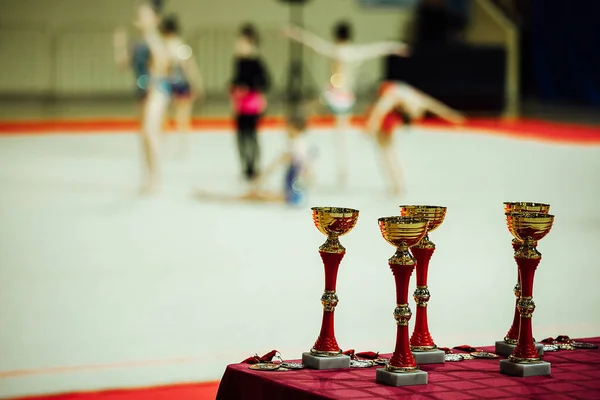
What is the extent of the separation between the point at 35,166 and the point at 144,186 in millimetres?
2270

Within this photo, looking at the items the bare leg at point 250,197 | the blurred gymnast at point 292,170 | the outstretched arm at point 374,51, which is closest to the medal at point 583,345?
the blurred gymnast at point 292,170

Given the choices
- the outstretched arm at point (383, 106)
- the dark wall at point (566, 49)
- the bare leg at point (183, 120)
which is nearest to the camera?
the outstretched arm at point (383, 106)

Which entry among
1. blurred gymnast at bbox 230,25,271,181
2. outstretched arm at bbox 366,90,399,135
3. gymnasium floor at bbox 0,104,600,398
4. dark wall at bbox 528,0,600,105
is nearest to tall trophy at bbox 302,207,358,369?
gymnasium floor at bbox 0,104,600,398

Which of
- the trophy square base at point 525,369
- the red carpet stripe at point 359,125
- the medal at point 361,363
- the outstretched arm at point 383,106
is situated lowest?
the medal at point 361,363

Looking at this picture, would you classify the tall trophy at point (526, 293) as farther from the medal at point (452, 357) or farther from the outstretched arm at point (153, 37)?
the outstretched arm at point (153, 37)

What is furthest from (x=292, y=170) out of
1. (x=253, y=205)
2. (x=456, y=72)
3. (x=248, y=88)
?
(x=456, y=72)

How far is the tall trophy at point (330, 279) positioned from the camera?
2852 millimetres

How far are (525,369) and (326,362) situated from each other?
0.51m

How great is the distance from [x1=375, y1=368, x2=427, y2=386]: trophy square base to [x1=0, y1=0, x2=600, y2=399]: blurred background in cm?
177

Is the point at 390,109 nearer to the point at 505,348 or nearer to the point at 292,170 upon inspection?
the point at 292,170

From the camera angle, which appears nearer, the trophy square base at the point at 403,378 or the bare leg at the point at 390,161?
the trophy square base at the point at 403,378

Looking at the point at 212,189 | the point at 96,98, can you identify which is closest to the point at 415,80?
the point at 96,98

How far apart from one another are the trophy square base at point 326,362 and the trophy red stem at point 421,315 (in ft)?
0.71

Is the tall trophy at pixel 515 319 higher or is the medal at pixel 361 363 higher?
the tall trophy at pixel 515 319
